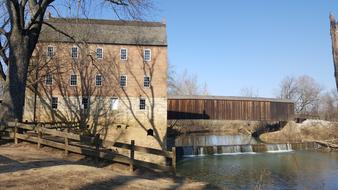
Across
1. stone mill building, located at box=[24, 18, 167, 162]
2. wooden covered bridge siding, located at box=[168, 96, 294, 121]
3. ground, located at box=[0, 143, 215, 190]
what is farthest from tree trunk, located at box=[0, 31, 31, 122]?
wooden covered bridge siding, located at box=[168, 96, 294, 121]

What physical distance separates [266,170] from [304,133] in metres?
21.9

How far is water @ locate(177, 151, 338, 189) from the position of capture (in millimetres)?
18406

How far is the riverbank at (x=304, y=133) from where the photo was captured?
131ft

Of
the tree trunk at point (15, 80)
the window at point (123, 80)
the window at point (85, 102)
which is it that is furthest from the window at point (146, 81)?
the tree trunk at point (15, 80)

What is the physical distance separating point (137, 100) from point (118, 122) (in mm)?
2532

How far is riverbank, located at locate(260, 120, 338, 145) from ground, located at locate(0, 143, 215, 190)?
106 feet

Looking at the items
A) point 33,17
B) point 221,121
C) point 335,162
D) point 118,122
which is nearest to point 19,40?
point 33,17

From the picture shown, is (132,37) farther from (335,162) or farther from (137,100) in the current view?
(335,162)

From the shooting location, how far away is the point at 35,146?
1219cm

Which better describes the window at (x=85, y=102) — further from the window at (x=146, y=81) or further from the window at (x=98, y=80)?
the window at (x=146, y=81)

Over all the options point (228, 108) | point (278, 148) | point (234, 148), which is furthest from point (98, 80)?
point (228, 108)

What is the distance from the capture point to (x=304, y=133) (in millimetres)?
41406

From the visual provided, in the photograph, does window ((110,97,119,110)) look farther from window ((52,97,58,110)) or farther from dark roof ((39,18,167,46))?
dark roof ((39,18,167,46))

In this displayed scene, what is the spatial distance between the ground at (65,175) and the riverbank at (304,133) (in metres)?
32.3
